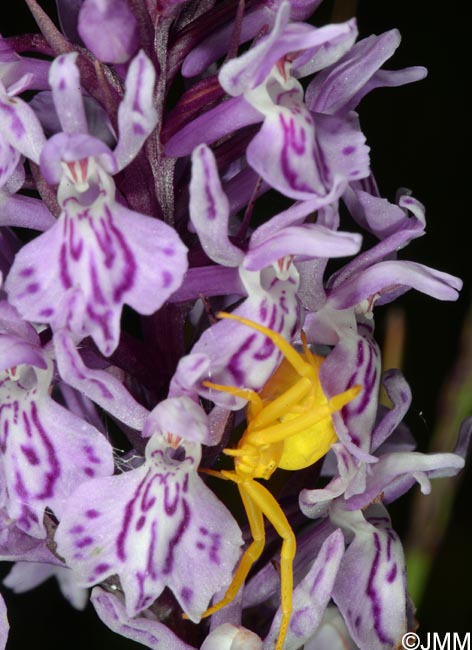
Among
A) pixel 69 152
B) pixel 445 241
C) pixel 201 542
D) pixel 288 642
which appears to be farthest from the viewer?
pixel 445 241

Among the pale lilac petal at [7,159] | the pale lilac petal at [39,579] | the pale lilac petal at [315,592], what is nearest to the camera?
the pale lilac petal at [7,159]

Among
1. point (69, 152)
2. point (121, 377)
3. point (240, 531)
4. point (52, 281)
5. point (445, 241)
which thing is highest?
point (69, 152)

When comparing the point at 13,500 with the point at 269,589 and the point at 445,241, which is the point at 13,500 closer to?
the point at 269,589

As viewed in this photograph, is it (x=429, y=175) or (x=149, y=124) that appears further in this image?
(x=429, y=175)

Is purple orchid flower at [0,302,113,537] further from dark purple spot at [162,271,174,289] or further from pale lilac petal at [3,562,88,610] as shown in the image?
pale lilac petal at [3,562,88,610]

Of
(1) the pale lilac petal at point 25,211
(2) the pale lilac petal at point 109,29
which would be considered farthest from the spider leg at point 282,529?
(2) the pale lilac petal at point 109,29

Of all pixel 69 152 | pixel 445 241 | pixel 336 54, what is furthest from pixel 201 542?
pixel 445 241

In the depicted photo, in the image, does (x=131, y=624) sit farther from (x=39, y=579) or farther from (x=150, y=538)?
(x=39, y=579)

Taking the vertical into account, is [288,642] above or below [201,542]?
below

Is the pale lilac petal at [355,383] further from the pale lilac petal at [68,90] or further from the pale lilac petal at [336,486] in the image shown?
the pale lilac petal at [68,90]
